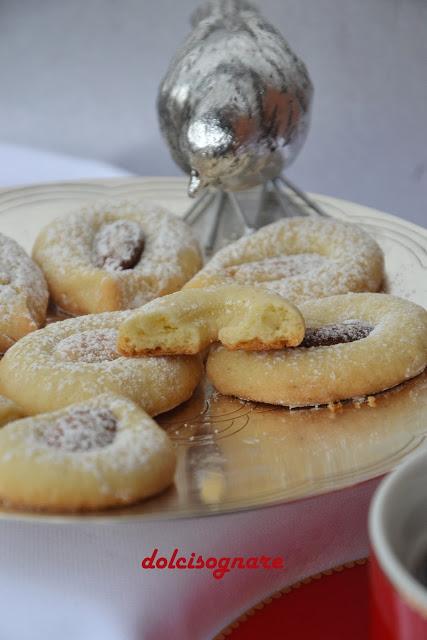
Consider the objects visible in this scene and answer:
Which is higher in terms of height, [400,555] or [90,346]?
[400,555]

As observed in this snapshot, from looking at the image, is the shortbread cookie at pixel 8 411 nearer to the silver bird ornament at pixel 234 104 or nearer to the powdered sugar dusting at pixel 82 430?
the powdered sugar dusting at pixel 82 430

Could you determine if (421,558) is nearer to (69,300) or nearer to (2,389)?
(2,389)

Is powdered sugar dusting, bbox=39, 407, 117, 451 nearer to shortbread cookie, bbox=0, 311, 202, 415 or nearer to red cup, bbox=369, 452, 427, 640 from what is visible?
shortbread cookie, bbox=0, 311, 202, 415

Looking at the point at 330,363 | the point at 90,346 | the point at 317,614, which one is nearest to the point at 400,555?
the point at 317,614

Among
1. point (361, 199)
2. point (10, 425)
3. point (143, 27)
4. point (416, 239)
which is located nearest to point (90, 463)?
point (10, 425)

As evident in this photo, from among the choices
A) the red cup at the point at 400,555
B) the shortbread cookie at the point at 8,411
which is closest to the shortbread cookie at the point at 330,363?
the shortbread cookie at the point at 8,411

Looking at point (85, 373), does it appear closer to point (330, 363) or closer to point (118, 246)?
point (330, 363)
